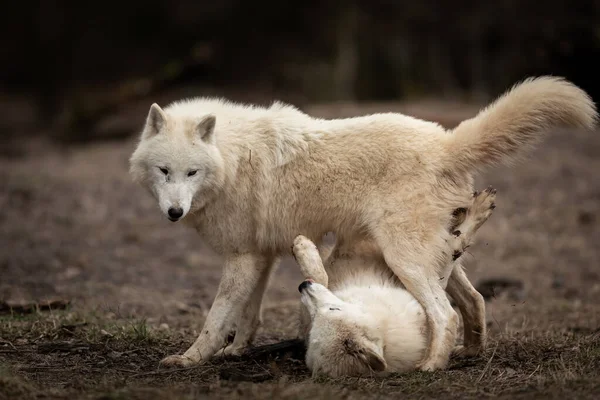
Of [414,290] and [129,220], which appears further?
[129,220]

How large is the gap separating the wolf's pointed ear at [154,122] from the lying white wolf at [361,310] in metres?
1.27

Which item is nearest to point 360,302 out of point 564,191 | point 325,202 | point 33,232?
point 325,202

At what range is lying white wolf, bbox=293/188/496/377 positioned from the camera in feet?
15.1

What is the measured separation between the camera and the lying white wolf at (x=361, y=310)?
459 centimetres

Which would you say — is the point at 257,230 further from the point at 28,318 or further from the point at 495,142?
the point at 28,318

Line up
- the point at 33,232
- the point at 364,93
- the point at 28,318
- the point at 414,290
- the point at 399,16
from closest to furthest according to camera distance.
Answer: the point at 414,290, the point at 28,318, the point at 33,232, the point at 364,93, the point at 399,16

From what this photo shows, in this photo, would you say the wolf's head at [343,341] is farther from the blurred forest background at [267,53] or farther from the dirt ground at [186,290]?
the blurred forest background at [267,53]

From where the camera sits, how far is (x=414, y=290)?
15.9ft

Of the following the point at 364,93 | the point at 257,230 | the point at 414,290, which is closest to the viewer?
the point at 414,290

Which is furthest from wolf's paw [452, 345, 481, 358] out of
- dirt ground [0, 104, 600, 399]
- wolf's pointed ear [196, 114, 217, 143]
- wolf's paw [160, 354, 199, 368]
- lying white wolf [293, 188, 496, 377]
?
wolf's pointed ear [196, 114, 217, 143]

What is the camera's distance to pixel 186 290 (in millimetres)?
8406

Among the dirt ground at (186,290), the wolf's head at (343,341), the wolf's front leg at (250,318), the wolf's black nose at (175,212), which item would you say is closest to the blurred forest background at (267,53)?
the dirt ground at (186,290)

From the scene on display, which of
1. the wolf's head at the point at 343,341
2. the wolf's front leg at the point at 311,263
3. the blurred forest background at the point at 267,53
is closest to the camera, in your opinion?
the wolf's head at the point at 343,341

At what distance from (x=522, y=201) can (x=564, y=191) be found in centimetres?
75
